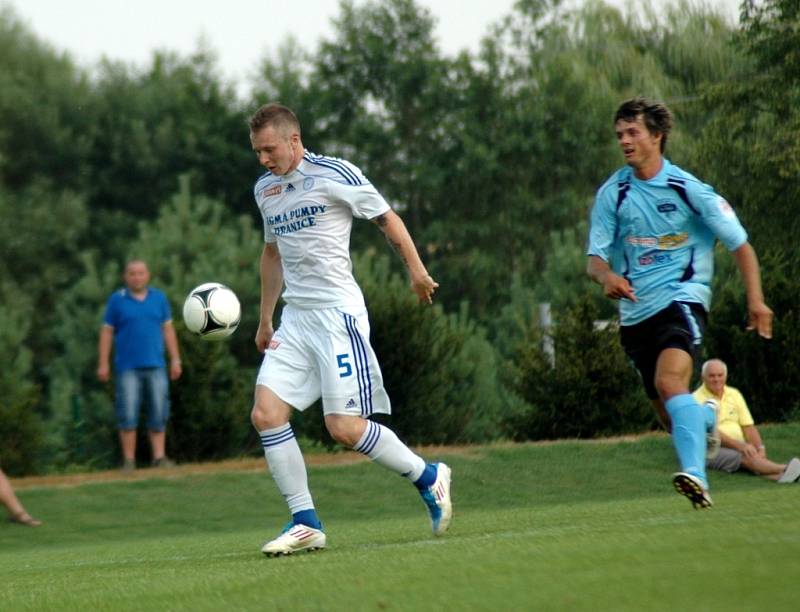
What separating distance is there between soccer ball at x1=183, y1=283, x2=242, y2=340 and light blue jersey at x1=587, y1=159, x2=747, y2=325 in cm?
219

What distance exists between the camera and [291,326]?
8.40m

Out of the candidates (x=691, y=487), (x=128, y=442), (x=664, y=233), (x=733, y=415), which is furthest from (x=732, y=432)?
(x=691, y=487)

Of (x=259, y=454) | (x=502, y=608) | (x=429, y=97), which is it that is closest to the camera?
(x=502, y=608)

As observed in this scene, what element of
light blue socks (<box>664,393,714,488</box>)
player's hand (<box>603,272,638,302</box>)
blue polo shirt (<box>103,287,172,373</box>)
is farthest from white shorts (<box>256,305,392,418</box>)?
blue polo shirt (<box>103,287,172,373</box>)

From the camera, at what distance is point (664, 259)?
28.7 feet

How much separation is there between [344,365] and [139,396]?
354 inches

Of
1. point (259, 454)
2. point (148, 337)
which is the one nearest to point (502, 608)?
point (148, 337)

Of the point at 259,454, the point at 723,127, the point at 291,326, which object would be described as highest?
the point at 723,127

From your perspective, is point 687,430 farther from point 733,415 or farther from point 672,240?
point 733,415

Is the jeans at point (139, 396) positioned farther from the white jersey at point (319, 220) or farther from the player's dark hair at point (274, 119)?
the player's dark hair at point (274, 119)

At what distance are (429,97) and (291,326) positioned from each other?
5059cm

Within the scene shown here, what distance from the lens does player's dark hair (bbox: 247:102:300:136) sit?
27.0 feet

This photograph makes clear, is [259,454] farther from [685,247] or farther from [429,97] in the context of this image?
[429,97]

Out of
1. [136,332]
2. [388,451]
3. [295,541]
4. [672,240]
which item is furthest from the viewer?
[136,332]
